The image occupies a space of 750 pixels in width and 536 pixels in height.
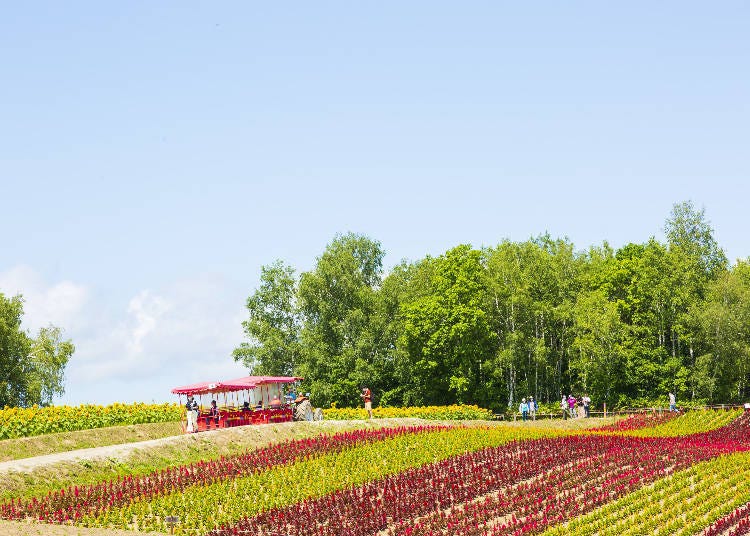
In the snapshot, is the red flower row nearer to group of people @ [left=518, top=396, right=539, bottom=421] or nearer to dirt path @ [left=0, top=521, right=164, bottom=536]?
group of people @ [left=518, top=396, right=539, bottom=421]

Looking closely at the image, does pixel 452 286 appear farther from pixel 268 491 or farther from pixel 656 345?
pixel 268 491

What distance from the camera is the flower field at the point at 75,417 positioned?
40312 millimetres

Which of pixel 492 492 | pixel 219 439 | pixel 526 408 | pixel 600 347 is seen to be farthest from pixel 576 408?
pixel 492 492

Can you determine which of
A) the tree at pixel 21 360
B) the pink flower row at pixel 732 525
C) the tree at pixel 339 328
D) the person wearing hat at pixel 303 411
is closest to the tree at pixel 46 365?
the tree at pixel 21 360

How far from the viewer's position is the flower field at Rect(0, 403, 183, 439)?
132ft

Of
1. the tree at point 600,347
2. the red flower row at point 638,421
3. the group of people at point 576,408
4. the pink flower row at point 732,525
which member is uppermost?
the tree at point 600,347

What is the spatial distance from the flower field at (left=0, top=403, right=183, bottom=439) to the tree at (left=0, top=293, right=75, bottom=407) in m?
28.8

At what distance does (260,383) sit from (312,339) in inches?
1119

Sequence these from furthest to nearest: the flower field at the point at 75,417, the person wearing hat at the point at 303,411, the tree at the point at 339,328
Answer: the tree at the point at 339,328
the person wearing hat at the point at 303,411
the flower field at the point at 75,417

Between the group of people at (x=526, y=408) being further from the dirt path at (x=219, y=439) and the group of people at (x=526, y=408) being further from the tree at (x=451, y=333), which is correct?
the dirt path at (x=219, y=439)

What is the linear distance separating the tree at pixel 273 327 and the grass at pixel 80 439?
33102mm

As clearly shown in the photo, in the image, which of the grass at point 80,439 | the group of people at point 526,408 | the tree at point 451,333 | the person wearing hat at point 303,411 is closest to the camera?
the grass at point 80,439

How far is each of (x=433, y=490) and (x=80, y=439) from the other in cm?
2053

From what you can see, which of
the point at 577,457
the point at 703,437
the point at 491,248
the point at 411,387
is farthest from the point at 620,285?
the point at 577,457
